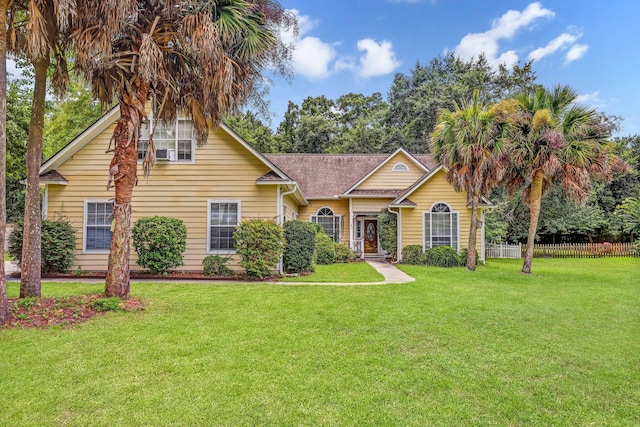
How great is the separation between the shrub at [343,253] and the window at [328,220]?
189cm

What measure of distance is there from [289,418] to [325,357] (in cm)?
155

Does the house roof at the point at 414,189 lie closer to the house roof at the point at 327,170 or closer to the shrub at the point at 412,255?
the shrub at the point at 412,255

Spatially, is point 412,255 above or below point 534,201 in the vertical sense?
below

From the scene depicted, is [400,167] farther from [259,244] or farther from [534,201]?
[259,244]

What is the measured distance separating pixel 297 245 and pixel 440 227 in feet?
26.5

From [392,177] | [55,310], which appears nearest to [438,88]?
[392,177]

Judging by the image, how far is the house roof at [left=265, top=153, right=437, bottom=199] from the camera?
20875mm

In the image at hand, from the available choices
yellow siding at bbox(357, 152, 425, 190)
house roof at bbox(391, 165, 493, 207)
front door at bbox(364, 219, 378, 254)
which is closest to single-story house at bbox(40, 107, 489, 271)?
house roof at bbox(391, 165, 493, 207)

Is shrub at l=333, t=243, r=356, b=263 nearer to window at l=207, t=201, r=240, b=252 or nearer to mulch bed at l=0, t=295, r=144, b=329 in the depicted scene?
window at l=207, t=201, r=240, b=252

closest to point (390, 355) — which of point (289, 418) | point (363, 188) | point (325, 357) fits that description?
point (325, 357)

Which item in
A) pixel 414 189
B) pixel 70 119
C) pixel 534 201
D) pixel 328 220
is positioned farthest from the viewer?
pixel 70 119

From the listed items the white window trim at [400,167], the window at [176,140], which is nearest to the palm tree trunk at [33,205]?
the window at [176,140]

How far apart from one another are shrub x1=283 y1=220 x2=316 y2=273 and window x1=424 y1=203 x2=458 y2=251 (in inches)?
276

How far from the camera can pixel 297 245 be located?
12.5 metres
